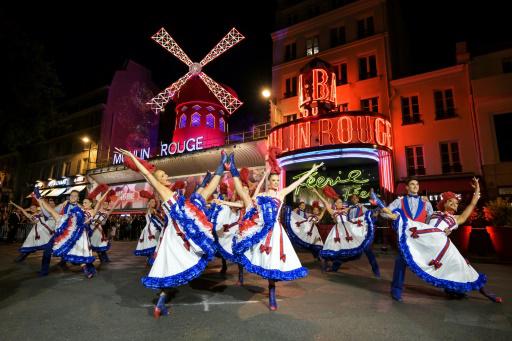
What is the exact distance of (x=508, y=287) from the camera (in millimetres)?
5980

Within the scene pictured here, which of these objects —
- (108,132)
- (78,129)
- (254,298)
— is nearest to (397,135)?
(254,298)

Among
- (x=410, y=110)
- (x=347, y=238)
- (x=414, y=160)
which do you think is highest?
(x=410, y=110)

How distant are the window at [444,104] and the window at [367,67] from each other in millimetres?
3625

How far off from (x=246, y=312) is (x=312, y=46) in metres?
20.4

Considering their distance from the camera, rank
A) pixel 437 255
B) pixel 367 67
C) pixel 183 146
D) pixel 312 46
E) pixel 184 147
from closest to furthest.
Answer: pixel 437 255 < pixel 367 67 < pixel 312 46 < pixel 184 147 < pixel 183 146

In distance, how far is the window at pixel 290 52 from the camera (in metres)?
22.0

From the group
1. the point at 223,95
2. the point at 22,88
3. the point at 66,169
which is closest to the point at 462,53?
the point at 223,95

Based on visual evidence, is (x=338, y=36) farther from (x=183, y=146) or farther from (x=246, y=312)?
(x=246, y=312)

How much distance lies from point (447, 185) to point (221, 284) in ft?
45.7

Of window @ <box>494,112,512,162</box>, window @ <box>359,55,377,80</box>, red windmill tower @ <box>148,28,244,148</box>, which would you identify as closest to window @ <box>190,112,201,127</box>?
red windmill tower @ <box>148,28,244,148</box>

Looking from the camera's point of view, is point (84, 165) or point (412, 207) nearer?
point (412, 207)

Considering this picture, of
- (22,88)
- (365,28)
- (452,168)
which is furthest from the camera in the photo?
(365,28)

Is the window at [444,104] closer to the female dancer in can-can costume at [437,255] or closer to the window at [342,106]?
the window at [342,106]

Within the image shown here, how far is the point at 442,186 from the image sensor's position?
51.2ft
